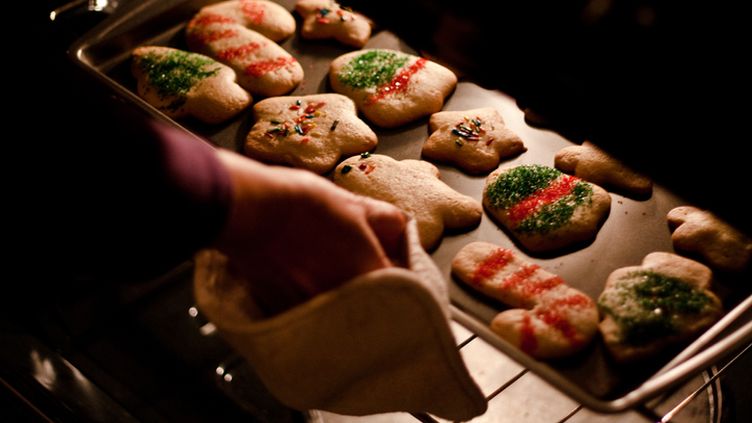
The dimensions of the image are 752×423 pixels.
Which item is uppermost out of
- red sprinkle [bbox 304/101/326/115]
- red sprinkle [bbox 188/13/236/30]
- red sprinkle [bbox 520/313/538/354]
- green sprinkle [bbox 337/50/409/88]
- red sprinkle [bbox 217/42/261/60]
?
green sprinkle [bbox 337/50/409/88]

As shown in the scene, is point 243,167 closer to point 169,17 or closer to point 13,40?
point 13,40

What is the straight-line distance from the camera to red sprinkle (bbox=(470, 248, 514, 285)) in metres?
1.21

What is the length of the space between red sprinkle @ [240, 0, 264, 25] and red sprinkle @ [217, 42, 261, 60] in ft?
0.33

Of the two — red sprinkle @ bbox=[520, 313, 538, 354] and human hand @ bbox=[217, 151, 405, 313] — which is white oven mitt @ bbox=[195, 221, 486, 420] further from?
red sprinkle @ bbox=[520, 313, 538, 354]

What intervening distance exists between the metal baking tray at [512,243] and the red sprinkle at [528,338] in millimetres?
42

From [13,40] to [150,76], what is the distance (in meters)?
0.32

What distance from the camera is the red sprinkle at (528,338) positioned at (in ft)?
3.61

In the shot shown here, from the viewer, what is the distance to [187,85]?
5.32 ft

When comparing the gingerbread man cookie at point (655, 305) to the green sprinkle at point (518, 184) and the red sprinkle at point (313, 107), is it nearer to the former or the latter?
the green sprinkle at point (518, 184)

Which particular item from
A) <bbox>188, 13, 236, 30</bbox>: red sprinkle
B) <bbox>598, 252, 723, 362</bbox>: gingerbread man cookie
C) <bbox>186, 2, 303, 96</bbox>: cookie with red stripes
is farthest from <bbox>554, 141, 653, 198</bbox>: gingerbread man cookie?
<bbox>188, 13, 236, 30</bbox>: red sprinkle

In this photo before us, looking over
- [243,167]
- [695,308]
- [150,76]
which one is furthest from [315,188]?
[150,76]

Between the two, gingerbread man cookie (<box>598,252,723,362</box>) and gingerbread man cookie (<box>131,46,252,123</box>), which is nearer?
gingerbread man cookie (<box>598,252,723,362</box>)

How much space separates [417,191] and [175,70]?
76cm

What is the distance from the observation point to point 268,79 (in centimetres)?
164
